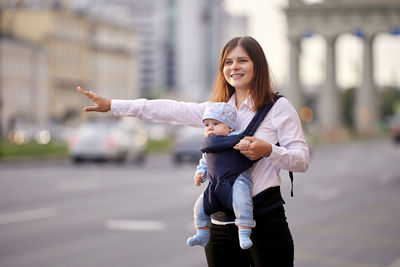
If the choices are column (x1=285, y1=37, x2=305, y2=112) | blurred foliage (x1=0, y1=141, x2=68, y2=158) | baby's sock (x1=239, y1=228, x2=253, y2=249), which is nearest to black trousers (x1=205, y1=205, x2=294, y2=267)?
baby's sock (x1=239, y1=228, x2=253, y2=249)

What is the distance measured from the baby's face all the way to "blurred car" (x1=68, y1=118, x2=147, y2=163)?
25706 mm

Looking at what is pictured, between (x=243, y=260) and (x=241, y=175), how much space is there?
448 millimetres

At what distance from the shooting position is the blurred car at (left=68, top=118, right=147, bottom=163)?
2959 centimetres

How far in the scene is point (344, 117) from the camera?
155m

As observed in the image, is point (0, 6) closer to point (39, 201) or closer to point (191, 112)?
point (39, 201)

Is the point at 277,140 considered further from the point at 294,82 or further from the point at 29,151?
the point at 294,82

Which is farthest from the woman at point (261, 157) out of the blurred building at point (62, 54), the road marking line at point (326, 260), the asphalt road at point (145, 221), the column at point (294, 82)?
the blurred building at point (62, 54)

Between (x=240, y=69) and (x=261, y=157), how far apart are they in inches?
17.4

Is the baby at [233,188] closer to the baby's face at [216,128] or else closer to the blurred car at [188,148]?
the baby's face at [216,128]

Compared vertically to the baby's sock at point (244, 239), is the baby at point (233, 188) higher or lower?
higher

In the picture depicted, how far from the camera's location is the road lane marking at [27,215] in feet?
42.2

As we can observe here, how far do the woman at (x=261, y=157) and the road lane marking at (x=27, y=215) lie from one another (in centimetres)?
882

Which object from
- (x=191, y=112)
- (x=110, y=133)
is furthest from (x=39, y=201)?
(x=110, y=133)

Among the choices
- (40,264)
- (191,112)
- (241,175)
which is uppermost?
(191,112)
